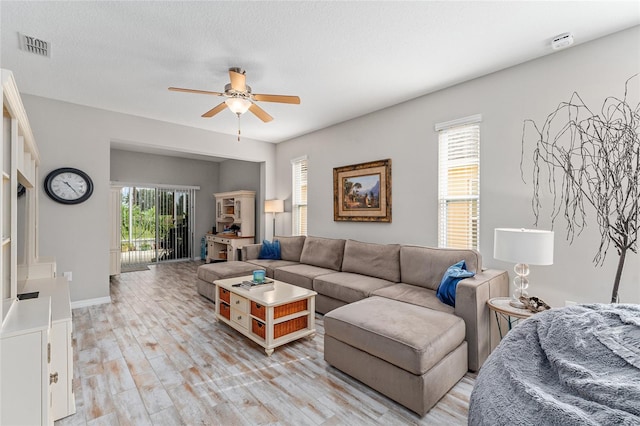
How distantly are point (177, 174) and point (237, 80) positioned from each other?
570cm

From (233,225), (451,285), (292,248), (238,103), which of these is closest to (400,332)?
(451,285)

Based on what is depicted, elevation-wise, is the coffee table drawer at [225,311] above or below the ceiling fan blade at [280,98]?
below

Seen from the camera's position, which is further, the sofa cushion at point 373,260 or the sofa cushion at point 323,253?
the sofa cushion at point 323,253

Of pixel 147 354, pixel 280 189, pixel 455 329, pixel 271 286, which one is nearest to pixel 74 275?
pixel 147 354

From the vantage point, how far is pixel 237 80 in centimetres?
265

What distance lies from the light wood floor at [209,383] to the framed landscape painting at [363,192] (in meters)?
1.73

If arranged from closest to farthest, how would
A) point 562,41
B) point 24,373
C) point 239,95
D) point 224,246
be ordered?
point 24,373 → point 562,41 → point 239,95 → point 224,246

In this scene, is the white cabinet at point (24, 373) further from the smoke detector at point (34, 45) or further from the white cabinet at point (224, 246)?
the white cabinet at point (224, 246)

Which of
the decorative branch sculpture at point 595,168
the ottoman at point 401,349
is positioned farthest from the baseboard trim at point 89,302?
the decorative branch sculpture at point 595,168

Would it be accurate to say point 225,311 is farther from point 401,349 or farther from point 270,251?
point 401,349

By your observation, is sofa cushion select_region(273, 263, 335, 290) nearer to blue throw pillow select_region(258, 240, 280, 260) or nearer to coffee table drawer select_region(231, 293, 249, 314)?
blue throw pillow select_region(258, 240, 280, 260)

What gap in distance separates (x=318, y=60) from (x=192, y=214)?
20.6ft

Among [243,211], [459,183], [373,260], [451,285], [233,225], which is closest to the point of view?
[451,285]

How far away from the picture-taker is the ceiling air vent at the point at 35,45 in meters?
2.43
